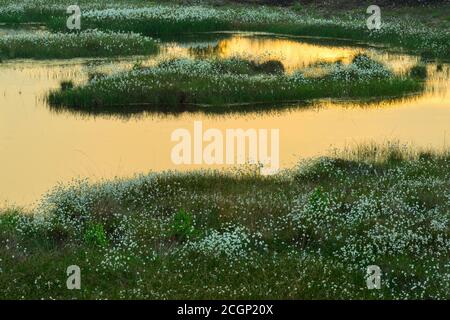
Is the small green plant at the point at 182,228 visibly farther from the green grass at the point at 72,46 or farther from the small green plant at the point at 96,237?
the green grass at the point at 72,46

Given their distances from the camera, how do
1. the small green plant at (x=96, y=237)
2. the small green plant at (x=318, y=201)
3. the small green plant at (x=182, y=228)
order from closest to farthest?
the small green plant at (x=96, y=237), the small green plant at (x=182, y=228), the small green plant at (x=318, y=201)

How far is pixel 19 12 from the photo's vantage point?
44062 mm

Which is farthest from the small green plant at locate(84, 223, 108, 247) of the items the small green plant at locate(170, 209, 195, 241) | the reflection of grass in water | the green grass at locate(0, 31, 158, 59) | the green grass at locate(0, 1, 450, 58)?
the green grass at locate(0, 1, 450, 58)

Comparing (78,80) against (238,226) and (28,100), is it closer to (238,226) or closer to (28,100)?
(28,100)

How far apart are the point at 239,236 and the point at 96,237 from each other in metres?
2.21

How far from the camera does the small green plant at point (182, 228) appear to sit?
11594 mm

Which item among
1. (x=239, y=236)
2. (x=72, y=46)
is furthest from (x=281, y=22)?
(x=239, y=236)

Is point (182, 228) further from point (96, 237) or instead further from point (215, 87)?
point (215, 87)

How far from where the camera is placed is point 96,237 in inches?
449

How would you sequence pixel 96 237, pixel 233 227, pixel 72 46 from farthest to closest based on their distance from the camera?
pixel 72 46, pixel 233 227, pixel 96 237

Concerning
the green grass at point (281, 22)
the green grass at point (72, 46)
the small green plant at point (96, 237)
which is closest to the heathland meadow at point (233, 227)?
the small green plant at point (96, 237)

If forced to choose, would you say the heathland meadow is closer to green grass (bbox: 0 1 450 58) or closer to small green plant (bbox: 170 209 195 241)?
small green plant (bbox: 170 209 195 241)

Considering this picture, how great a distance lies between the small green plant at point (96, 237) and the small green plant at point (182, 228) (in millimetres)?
1076

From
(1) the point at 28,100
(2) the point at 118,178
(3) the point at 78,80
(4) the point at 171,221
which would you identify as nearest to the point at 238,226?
(4) the point at 171,221
